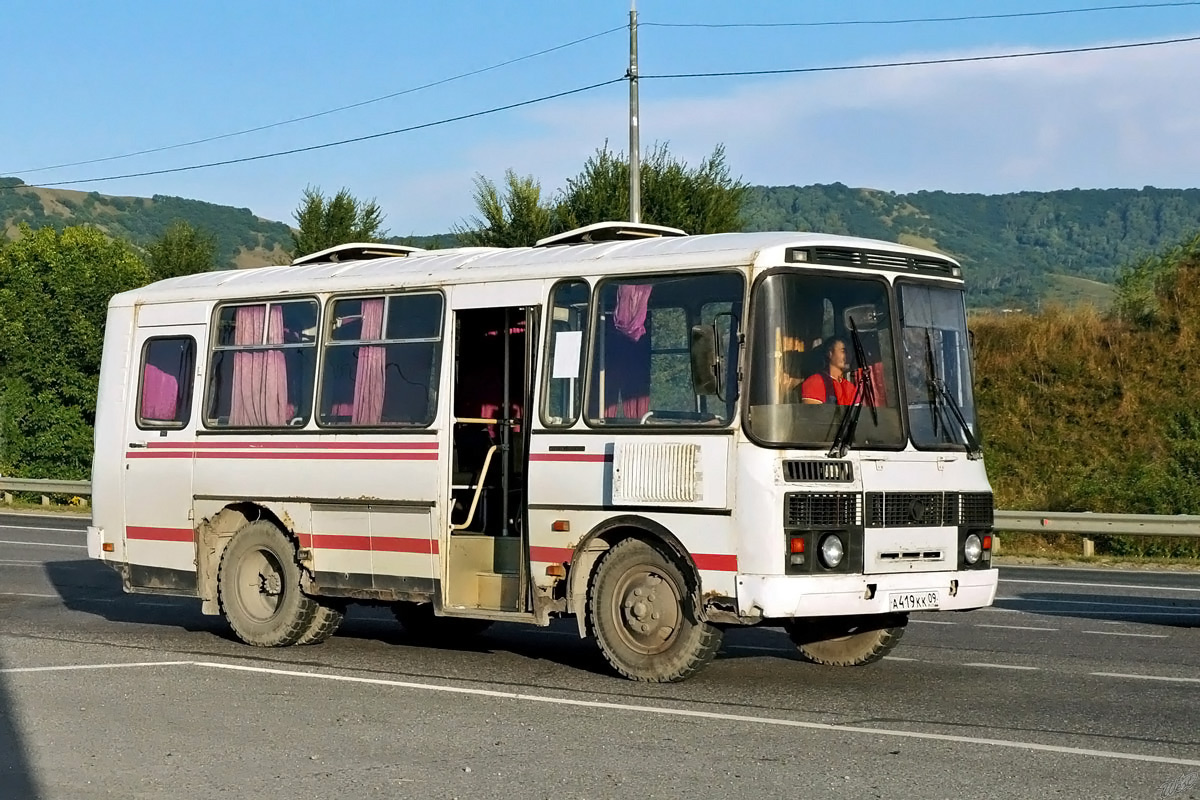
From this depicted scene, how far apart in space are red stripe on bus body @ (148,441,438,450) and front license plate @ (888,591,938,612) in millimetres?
3622

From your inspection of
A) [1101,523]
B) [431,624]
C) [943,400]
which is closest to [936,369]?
[943,400]

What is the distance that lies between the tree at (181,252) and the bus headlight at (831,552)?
46338 mm

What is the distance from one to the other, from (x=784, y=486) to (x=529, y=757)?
9.14 ft

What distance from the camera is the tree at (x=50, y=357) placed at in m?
42.4

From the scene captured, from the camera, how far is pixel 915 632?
15.2m

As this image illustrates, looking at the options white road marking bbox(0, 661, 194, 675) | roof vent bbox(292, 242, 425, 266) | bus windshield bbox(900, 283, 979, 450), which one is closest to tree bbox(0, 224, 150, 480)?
roof vent bbox(292, 242, 425, 266)

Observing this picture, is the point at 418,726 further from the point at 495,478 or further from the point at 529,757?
the point at 495,478

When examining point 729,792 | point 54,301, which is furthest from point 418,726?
point 54,301

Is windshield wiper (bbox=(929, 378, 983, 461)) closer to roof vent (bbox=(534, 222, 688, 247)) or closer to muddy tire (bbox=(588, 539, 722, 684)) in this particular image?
muddy tire (bbox=(588, 539, 722, 684))

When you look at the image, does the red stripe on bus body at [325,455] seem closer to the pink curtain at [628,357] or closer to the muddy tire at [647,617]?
the pink curtain at [628,357]

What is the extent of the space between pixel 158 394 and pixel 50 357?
29339 millimetres

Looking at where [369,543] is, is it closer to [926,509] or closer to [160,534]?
[160,534]

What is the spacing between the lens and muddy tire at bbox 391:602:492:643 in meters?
15.1

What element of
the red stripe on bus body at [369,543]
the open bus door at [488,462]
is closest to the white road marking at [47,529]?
the red stripe on bus body at [369,543]
